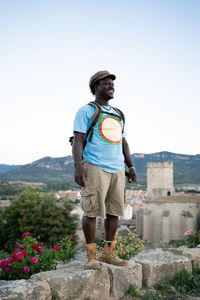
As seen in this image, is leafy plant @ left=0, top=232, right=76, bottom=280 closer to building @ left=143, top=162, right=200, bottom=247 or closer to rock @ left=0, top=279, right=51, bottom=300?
rock @ left=0, top=279, right=51, bottom=300

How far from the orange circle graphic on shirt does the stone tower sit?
42.9 m

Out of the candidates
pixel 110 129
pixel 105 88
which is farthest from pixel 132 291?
pixel 105 88

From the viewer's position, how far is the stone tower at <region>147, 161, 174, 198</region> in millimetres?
45438

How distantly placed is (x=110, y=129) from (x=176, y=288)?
224cm

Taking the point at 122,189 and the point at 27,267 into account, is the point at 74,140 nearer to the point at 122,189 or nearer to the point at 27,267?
the point at 122,189

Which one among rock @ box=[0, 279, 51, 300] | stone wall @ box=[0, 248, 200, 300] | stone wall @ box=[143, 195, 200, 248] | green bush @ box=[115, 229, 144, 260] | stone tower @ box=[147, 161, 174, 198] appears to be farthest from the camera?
stone tower @ box=[147, 161, 174, 198]

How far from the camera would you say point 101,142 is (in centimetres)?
364

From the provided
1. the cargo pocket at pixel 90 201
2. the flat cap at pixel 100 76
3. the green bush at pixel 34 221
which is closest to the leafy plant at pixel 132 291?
the cargo pocket at pixel 90 201

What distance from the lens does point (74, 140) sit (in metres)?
3.58

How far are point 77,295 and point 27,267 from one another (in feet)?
2.84

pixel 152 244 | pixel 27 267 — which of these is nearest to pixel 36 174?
pixel 152 244

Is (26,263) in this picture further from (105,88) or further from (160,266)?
(105,88)

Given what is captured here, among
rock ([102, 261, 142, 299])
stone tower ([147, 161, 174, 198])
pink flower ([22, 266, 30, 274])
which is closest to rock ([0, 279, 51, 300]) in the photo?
pink flower ([22, 266, 30, 274])

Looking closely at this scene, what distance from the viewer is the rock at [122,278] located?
3.31 m
